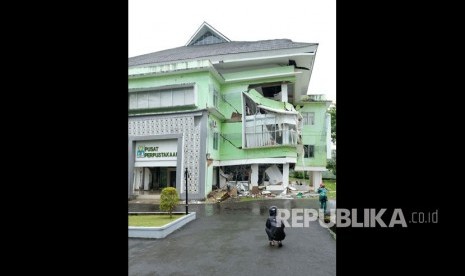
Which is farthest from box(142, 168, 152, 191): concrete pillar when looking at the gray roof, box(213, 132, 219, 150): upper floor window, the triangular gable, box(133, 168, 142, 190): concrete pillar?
the triangular gable

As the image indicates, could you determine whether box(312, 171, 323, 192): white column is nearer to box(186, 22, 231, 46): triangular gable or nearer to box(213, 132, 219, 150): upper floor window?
box(213, 132, 219, 150): upper floor window

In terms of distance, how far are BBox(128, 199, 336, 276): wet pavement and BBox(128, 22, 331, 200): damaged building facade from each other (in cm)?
1112

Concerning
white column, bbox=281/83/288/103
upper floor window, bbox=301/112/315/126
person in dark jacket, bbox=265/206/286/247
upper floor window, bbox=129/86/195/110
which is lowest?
person in dark jacket, bbox=265/206/286/247

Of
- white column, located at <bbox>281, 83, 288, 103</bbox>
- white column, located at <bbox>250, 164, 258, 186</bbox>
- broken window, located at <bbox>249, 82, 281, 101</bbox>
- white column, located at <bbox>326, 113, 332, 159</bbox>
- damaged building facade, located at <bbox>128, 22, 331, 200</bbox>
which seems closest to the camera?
damaged building facade, located at <bbox>128, 22, 331, 200</bbox>

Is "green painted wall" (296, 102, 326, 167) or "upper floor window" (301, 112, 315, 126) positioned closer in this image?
"green painted wall" (296, 102, 326, 167)

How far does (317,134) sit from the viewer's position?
28531 mm

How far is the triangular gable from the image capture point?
32.4 m

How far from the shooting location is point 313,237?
364 inches

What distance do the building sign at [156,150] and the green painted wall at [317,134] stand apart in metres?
11.7
